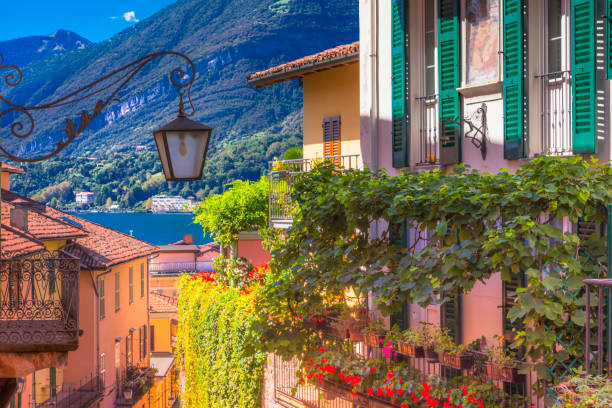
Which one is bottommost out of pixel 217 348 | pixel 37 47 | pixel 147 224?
pixel 217 348

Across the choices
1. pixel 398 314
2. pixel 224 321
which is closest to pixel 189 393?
pixel 224 321

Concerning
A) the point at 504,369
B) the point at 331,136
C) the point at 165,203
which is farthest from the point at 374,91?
the point at 165,203

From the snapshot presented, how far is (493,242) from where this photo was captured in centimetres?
716

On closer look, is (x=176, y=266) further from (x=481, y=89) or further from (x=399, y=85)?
(x=481, y=89)

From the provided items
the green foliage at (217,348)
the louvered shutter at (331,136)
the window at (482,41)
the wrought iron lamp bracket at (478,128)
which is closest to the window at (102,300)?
the green foliage at (217,348)

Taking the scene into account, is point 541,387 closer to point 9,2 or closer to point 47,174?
point 47,174

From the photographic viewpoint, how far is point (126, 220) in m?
76.8

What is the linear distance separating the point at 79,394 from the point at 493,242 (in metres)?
18.6

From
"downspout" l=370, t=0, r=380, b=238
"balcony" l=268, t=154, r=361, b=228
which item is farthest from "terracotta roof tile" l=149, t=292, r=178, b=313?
"downspout" l=370, t=0, r=380, b=238

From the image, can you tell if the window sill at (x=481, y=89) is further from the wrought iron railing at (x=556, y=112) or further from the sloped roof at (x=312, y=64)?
the sloped roof at (x=312, y=64)

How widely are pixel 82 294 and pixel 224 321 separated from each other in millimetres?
9409

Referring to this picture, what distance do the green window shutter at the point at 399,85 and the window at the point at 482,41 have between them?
125 cm

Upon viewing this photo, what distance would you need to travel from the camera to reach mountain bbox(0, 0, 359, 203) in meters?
83.7

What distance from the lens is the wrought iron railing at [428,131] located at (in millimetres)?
10367
